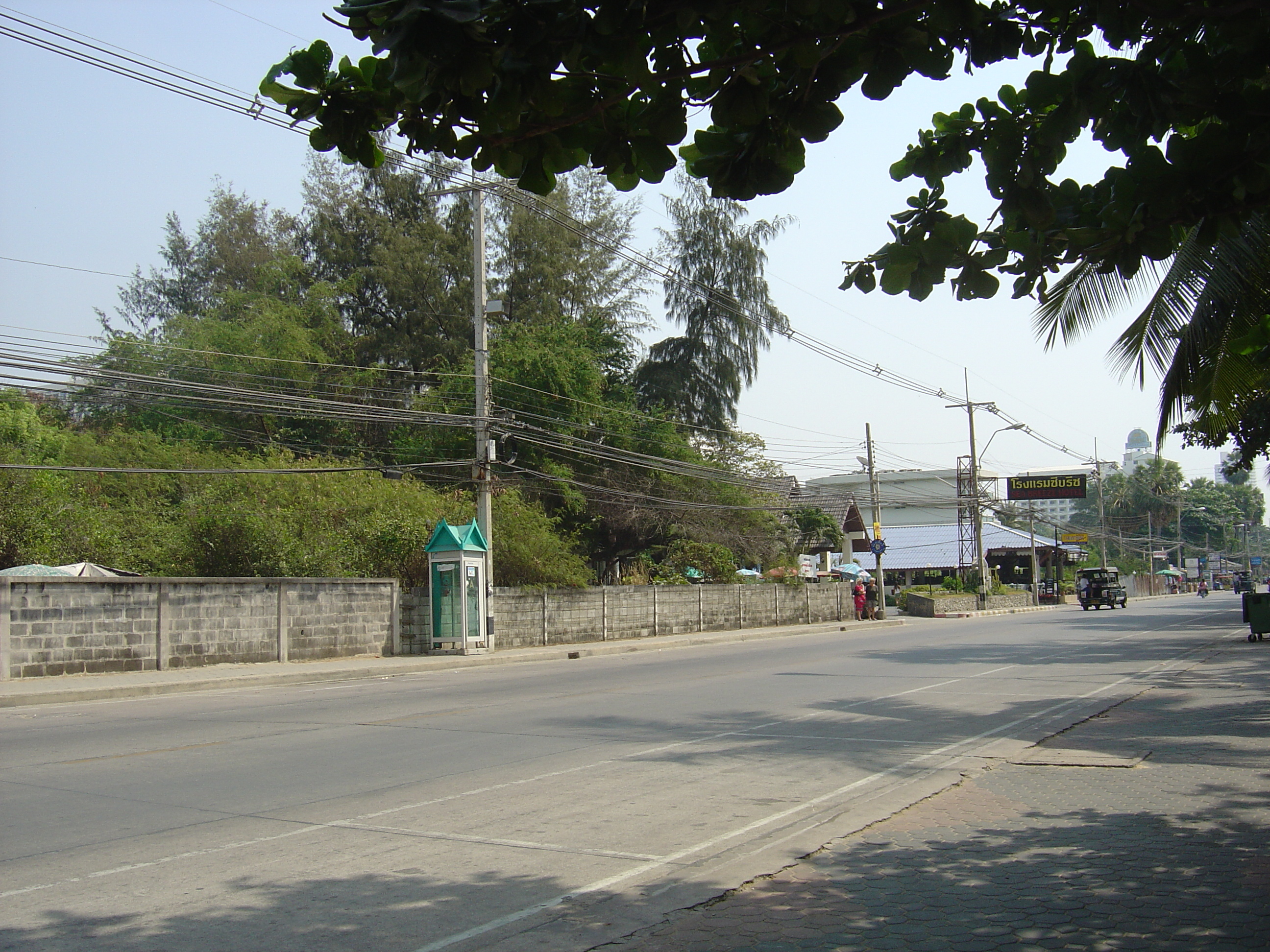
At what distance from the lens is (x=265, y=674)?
749 inches

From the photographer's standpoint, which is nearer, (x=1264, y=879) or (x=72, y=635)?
(x=1264, y=879)

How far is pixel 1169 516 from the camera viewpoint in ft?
352

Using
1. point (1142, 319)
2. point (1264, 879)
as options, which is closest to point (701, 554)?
point (1142, 319)

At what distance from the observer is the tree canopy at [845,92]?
11.9ft

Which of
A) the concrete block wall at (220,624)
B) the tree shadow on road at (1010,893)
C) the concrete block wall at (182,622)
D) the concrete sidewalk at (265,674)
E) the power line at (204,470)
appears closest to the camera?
the tree shadow on road at (1010,893)

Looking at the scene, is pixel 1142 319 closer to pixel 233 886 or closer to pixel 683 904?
pixel 683 904

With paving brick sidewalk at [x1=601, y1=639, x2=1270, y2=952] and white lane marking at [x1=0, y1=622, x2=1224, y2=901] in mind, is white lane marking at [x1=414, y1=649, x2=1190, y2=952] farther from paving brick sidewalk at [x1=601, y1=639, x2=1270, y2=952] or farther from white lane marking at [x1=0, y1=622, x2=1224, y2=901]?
paving brick sidewalk at [x1=601, y1=639, x2=1270, y2=952]

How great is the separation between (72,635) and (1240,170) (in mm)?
19343

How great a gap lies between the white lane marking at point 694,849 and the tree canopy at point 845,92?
3.38 meters

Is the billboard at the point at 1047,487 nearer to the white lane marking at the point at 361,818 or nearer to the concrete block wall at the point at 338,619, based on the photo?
the concrete block wall at the point at 338,619

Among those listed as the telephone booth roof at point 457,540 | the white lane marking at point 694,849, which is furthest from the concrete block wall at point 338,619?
the white lane marking at point 694,849

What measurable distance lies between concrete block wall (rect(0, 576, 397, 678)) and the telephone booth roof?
149 cm

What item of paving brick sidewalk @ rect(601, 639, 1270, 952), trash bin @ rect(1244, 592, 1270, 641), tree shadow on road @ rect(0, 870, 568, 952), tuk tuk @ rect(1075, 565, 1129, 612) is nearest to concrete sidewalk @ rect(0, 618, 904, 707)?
tree shadow on road @ rect(0, 870, 568, 952)

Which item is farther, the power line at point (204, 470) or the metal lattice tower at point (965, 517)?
the metal lattice tower at point (965, 517)
